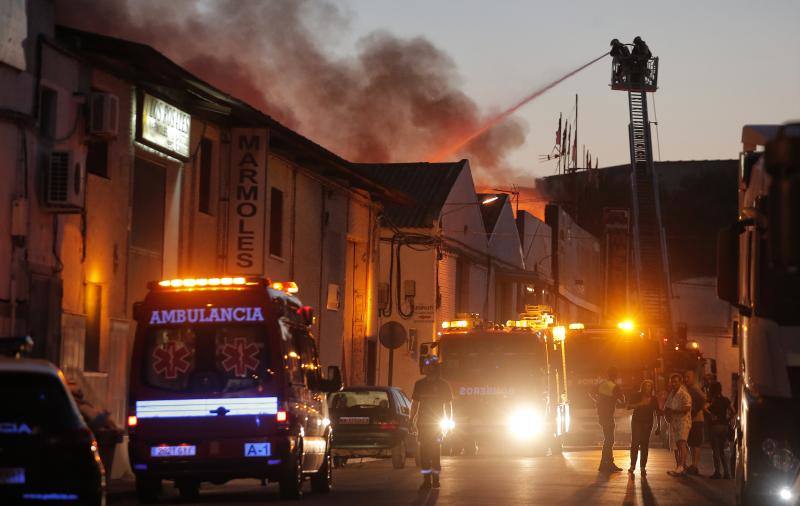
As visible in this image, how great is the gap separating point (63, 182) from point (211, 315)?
14.9 feet

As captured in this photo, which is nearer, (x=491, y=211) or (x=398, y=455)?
(x=398, y=455)

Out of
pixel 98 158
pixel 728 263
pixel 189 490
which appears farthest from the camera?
pixel 98 158

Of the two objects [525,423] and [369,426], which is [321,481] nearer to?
[369,426]

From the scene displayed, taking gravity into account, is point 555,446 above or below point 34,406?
below

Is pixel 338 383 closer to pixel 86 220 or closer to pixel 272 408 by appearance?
pixel 272 408

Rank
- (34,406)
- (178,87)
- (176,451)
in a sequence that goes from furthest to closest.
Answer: (178,87) → (176,451) → (34,406)

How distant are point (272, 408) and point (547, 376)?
16265 millimetres

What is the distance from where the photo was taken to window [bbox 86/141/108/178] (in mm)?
23953

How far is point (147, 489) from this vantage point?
1867 centimetres

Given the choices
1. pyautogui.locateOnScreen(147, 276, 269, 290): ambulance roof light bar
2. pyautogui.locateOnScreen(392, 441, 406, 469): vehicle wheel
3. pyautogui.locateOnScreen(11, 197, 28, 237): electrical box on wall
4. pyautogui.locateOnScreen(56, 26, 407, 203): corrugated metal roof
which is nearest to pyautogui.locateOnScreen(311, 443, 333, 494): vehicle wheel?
pyautogui.locateOnScreen(147, 276, 269, 290): ambulance roof light bar

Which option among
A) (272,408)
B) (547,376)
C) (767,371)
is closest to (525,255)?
(547,376)

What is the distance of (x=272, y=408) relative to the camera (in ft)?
59.8

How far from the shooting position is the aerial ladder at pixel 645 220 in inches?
3238

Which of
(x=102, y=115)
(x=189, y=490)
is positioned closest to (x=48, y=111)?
(x=102, y=115)
